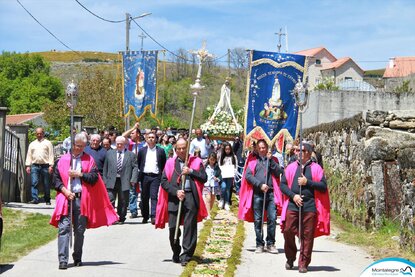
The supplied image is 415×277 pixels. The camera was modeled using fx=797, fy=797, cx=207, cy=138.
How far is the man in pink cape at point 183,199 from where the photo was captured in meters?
10.8

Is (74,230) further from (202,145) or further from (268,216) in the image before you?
(202,145)

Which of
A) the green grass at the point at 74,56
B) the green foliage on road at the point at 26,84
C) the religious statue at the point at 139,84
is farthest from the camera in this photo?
the green grass at the point at 74,56

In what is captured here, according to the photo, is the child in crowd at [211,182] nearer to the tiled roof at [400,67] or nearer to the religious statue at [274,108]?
the religious statue at [274,108]

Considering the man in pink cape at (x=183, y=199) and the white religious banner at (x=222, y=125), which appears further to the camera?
the white religious banner at (x=222, y=125)

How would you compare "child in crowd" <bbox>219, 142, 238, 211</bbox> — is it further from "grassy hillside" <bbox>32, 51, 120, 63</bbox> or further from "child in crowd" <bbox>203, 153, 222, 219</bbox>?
"grassy hillside" <bbox>32, 51, 120, 63</bbox>

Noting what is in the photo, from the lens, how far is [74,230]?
10.4 metres

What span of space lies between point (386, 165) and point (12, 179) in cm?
858

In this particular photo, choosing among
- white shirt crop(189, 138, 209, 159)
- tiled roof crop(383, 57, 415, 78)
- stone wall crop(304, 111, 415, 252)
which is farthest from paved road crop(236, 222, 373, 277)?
tiled roof crop(383, 57, 415, 78)

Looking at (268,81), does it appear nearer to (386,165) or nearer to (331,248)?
(386,165)

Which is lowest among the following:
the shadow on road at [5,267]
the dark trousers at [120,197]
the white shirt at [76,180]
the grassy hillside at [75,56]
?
the shadow on road at [5,267]

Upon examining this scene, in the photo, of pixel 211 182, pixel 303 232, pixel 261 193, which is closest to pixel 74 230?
pixel 303 232

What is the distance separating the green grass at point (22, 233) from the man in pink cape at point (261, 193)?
3.26 meters

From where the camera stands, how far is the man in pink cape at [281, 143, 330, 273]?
1057 cm

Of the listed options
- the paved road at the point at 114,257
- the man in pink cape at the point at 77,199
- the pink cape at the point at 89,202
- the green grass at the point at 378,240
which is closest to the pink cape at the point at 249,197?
the paved road at the point at 114,257
